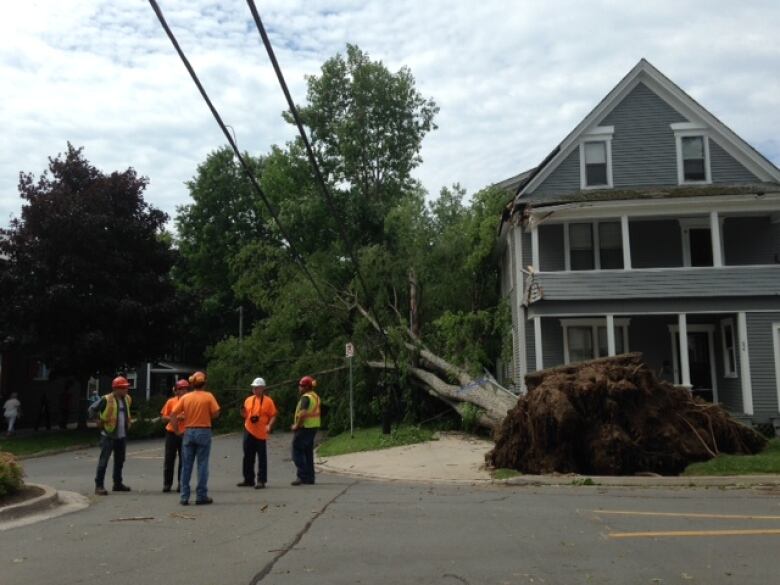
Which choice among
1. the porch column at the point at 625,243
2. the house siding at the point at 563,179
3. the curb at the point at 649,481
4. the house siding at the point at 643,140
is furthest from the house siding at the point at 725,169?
the curb at the point at 649,481

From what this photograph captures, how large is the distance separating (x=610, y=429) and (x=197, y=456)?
6.88m

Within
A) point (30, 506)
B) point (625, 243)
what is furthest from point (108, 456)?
point (625, 243)

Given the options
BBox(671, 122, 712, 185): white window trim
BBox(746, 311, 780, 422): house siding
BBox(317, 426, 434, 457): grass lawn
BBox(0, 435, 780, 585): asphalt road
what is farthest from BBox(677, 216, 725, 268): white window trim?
BBox(0, 435, 780, 585): asphalt road

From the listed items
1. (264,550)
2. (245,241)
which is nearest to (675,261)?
(264,550)

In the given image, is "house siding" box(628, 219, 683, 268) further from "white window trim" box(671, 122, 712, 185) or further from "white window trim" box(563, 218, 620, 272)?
"white window trim" box(671, 122, 712, 185)

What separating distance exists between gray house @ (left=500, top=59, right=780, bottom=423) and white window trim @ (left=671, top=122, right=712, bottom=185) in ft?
0.12

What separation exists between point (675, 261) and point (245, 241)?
29.7 meters

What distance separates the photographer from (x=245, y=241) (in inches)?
1796

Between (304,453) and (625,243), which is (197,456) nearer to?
(304,453)

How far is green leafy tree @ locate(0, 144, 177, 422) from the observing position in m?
22.9

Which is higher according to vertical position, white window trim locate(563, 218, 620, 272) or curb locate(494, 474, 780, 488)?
white window trim locate(563, 218, 620, 272)

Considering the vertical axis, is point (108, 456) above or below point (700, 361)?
below

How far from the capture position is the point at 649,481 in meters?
11.8

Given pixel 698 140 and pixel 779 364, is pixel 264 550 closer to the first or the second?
pixel 779 364
